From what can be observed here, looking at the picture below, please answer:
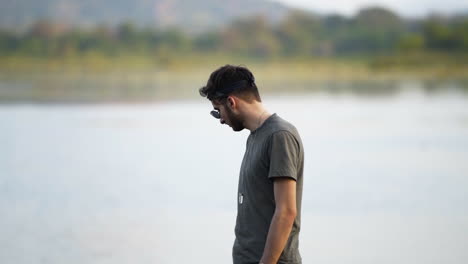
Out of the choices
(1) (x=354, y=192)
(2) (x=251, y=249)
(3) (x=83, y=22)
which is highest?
(3) (x=83, y=22)

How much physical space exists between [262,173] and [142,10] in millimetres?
83347

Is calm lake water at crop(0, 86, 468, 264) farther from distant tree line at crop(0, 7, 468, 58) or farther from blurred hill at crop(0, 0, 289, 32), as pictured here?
blurred hill at crop(0, 0, 289, 32)

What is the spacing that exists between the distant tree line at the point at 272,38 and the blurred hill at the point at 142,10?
54.8ft

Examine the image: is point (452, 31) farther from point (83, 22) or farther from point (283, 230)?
point (283, 230)

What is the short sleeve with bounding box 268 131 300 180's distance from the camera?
7.52 ft

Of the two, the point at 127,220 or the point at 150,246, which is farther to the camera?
the point at 127,220

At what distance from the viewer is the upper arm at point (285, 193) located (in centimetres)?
231

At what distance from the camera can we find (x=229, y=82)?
2387 millimetres

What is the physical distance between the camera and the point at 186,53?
53.0 m

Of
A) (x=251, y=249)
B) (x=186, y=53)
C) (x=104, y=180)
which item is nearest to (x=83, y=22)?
(x=186, y=53)

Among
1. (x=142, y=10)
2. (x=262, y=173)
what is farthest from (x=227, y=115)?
→ (x=142, y=10)

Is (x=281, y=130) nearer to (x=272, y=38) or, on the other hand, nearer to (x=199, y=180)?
(x=199, y=180)

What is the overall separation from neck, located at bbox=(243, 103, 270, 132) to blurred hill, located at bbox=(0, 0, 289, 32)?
72626 millimetres

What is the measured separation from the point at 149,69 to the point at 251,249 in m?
50.4
